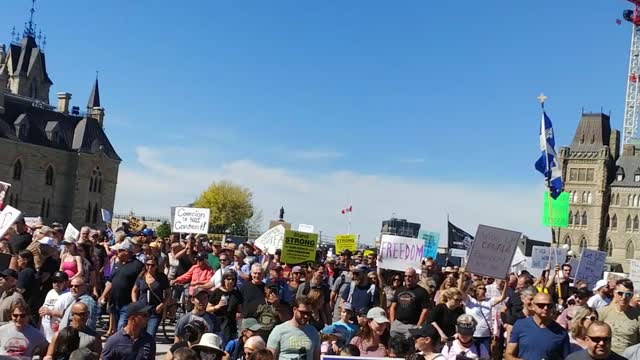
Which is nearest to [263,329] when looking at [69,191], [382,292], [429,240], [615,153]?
[382,292]

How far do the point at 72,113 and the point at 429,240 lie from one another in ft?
215

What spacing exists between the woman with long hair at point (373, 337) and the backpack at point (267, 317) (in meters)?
0.97

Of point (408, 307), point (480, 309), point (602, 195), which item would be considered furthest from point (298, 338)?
point (602, 195)

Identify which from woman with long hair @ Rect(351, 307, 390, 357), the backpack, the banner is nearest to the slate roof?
the banner

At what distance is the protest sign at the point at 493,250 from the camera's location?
11.8 meters

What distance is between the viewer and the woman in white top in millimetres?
10797

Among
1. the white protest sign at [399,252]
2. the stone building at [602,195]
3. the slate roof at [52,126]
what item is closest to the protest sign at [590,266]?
the white protest sign at [399,252]

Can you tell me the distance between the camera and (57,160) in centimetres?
7469

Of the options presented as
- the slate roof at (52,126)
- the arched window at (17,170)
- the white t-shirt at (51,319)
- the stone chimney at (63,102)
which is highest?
→ the stone chimney at (63,102)

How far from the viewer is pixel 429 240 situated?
2481cm

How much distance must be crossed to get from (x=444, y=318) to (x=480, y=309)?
5.64 ft

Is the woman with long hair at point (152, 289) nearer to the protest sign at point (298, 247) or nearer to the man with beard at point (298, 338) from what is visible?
the man with beard at point (298, 338)

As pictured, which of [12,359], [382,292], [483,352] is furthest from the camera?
[382,292]

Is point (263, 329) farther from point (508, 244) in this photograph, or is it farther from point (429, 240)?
point (429, 240)
